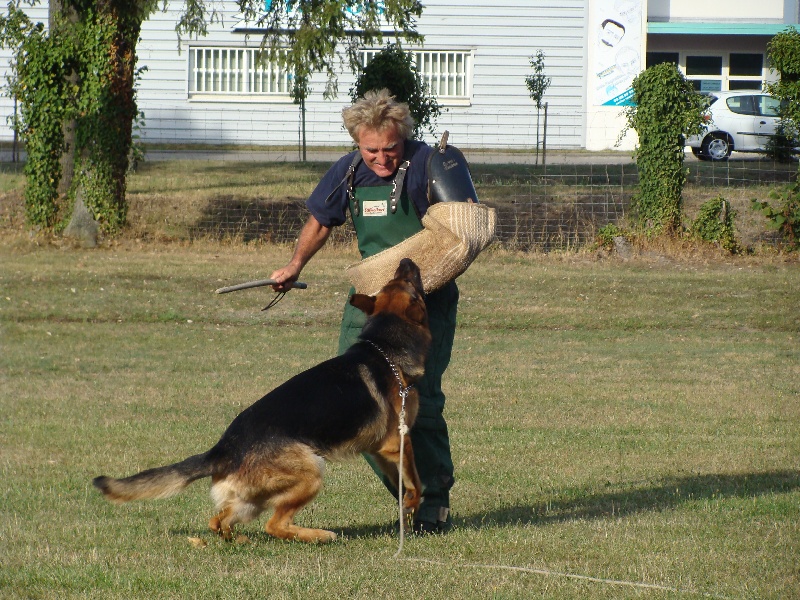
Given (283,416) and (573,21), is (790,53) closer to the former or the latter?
(283,416)

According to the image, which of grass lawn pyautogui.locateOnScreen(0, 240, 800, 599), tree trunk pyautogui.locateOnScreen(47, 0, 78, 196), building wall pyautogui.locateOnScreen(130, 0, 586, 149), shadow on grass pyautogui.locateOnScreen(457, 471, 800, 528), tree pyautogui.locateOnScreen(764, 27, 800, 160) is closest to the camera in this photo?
grass lawn pyautogui.locateOnScreen(0, 240, 800, 599)

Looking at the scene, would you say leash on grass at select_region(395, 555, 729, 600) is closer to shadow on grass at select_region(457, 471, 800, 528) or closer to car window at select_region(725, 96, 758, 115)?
shadow on grass at select_region(457, 471, 800, 528)

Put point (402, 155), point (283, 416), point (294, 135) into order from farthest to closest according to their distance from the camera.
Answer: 1. point (294, 135)
2. point (402, 155)
3. point (283, 416)

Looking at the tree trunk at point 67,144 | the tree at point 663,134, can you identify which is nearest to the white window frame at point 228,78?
the tree trunk at point 67,144

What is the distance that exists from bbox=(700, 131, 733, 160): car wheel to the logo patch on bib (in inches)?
864

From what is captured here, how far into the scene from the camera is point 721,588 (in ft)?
13.6

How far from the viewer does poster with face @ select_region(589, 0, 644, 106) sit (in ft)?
108

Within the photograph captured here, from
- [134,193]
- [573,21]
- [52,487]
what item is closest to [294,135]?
[573,21]

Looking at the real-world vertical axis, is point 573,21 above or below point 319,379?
above

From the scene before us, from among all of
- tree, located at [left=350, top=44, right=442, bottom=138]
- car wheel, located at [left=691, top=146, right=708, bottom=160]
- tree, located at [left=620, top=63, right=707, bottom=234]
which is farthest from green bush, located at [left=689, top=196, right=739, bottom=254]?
car wheel, located at [left=691, top=146, right=708, bottom=160]

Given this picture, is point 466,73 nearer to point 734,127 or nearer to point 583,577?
point 734,127

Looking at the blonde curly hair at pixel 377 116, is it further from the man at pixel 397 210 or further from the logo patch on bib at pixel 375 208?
the logo patch on bib at pixel 375 208

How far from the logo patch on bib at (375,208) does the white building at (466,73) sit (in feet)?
91.6

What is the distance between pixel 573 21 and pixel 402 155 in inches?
1187
